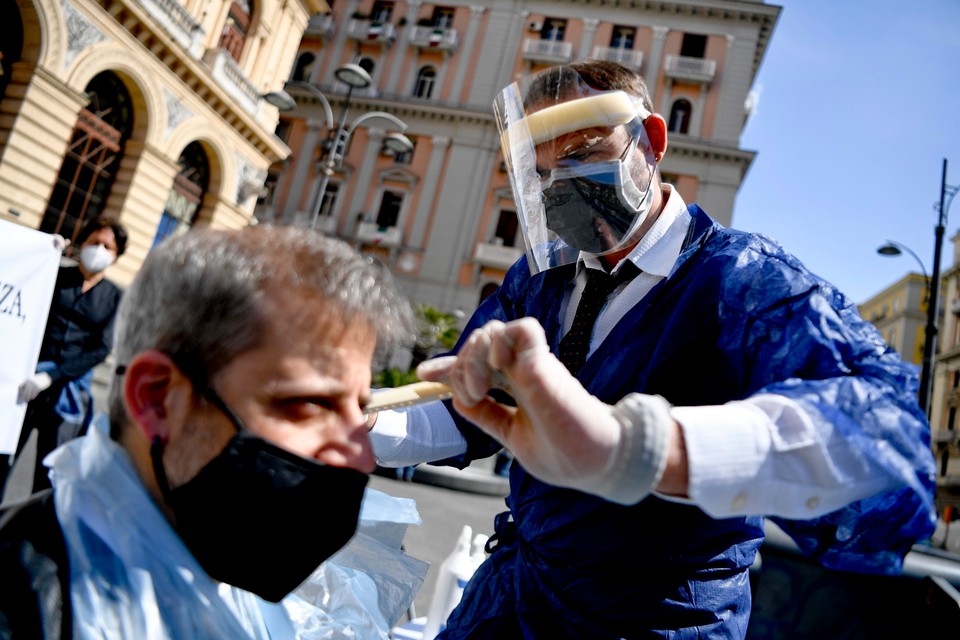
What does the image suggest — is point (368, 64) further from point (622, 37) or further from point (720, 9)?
point (720, 9)

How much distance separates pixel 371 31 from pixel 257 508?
111 ft

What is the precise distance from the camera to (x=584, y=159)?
1.59 m

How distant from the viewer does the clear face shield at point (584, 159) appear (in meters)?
1.56

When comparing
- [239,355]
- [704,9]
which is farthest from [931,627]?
[704,9]

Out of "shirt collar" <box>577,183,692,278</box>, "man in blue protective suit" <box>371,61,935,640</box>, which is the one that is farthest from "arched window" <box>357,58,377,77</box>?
"shirt collar" <box>577,183,692,278</box>

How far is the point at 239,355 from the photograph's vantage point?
4.01ft

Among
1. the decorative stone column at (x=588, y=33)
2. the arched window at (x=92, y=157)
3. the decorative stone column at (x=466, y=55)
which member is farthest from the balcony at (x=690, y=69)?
the arched window at (x=92, y=157)

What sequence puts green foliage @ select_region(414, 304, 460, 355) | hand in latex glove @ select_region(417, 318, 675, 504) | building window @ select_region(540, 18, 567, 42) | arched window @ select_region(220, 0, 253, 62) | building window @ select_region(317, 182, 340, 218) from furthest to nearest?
building window @ select_region(317, 182, 340, 218) → building window @ select_region(540, 18, 567, 42) → green foliage @ select_region(414, 304, 460, 355) → arched window @ select_region(220, 0, 253, 62) → hand in latex glove @ select_region(417, 318, 675, 504)

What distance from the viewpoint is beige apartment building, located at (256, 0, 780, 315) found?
2886 cm

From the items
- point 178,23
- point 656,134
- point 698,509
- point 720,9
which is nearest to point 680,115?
point 720,9

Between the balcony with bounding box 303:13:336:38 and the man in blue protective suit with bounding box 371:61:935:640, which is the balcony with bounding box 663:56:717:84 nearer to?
the balcony with bounding box 303:13:336:38

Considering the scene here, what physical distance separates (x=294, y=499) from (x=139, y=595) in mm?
283

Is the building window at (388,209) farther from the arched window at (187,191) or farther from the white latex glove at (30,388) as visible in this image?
the white latex glove at (30,388)

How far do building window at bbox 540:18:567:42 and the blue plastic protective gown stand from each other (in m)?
31.8
